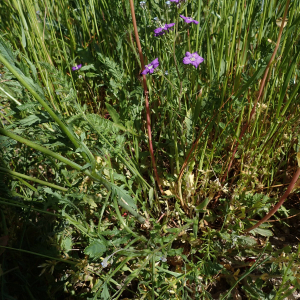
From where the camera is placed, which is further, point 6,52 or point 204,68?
point 204,68

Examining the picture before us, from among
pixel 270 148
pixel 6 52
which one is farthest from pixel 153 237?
pixel 6 52

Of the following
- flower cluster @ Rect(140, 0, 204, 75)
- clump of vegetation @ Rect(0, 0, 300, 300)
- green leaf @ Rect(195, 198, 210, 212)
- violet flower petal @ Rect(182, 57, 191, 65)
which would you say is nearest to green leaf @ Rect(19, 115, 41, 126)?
clump of vegetation @ Rect(0, 0, 300, 300)

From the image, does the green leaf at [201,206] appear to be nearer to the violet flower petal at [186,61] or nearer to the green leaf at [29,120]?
the violet flower petal at [186,61]

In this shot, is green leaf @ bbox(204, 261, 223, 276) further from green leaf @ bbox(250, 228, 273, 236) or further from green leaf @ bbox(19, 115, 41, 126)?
green leaf @ bbox(19, 115, 41, 126)

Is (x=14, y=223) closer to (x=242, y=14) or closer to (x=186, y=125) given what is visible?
(x=186, y=125)

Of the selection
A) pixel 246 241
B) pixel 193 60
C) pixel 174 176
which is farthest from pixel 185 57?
pixel 246 241

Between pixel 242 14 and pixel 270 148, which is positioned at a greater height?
pixel 242 14

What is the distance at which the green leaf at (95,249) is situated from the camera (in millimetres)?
888

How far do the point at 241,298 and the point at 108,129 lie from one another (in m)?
1.05

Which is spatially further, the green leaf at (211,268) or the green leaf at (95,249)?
the green leaf at (211,268)

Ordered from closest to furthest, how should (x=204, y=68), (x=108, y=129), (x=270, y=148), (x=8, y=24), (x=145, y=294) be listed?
(x=145, y=294) < (x=108, y=129) < (x=270, y=148) < (x=204, y=68) < (x=8, y=24)

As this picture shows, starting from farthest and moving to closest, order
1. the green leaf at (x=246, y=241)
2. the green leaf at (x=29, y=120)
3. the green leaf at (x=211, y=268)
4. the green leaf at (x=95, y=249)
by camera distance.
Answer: the green leaf at (x=246, y=241)
the green leaf at (x=211, y=268)
the green leaf at (x=29, y=120)
the green leaf at (x=95, y=249)

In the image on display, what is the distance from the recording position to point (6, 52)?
0.85 meters

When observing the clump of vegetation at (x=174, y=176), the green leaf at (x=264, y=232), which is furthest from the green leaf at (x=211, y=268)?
the green leaf at (x=264, y=232)
